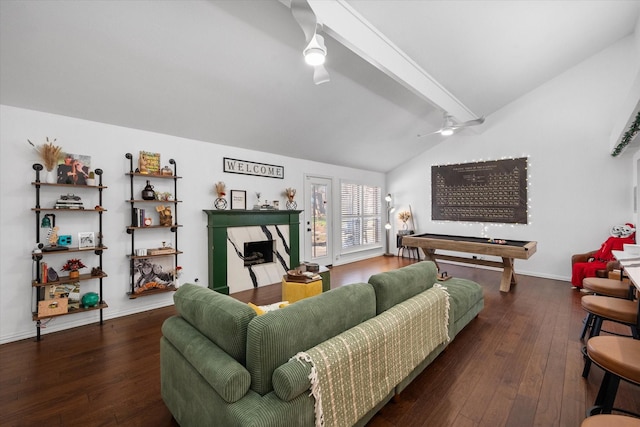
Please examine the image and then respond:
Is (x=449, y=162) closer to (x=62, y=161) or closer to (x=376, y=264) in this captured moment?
(x=376, y=264)

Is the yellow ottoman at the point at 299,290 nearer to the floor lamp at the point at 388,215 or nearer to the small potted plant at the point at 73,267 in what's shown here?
the small potted plant at the point at 73,267

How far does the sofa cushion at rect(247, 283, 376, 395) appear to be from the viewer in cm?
121

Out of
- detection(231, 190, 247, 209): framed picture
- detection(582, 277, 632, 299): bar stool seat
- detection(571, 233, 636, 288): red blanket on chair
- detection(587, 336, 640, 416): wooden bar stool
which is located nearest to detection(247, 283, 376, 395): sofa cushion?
detection(587, 336, 640, 416): wooden bar stool

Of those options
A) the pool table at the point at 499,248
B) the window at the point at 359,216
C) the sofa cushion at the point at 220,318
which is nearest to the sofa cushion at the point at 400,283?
the sofa cushion at the point at 220,318

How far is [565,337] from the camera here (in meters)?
2.73

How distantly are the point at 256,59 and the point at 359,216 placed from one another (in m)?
4.55

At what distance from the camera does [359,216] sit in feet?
22.5

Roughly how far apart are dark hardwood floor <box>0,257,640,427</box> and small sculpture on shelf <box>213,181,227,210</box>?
1786 millimetres

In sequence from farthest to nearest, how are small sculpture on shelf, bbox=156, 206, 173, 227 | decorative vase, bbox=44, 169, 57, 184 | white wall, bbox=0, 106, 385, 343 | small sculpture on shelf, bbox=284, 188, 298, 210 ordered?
small sculpture on shelf, bbox=284, 188, 298, 210, small sculpture on shelf, bbox=156, 206, 173, 227, decorative vase, bbox=44, 169, 57, 184, white wall, bbox=0, 106, 385, 343

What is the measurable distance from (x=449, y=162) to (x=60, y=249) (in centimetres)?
676

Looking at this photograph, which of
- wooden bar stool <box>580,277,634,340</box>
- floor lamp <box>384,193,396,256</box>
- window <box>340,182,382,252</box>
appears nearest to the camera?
wooden bar stool <box>580,277,634,340</box>

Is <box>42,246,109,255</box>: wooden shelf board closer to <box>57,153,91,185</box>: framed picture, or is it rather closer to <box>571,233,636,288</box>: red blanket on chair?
<box>57,153,91,185</box>: framed picture

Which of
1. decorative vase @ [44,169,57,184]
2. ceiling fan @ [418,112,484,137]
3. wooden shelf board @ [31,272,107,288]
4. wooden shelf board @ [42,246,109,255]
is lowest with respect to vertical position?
wooden shelf board @ [31,272,107,288]

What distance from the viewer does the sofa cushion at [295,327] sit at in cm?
121
